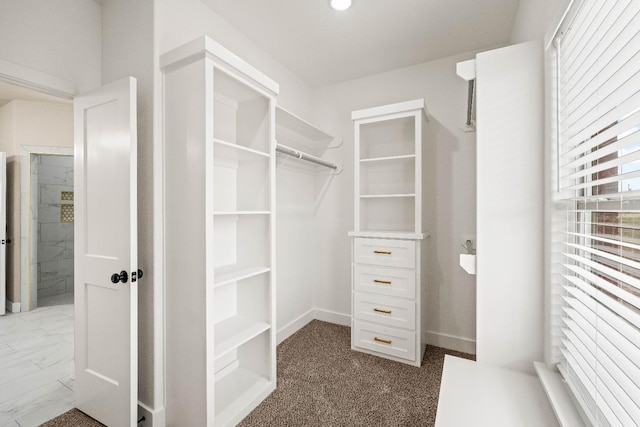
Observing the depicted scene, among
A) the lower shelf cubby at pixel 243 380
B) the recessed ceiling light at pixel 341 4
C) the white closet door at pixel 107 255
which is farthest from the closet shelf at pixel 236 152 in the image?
the lower shelf cubby at pixel 243 380

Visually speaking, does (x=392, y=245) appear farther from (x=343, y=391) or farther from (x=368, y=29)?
(x=368, y=29)

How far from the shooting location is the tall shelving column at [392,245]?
93.7 inches

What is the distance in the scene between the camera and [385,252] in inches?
97.3

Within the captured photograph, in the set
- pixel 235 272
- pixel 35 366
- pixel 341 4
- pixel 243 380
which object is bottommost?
pixel 35 366

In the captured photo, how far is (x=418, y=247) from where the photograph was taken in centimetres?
234

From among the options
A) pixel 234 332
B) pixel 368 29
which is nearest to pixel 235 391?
pixel 234 332

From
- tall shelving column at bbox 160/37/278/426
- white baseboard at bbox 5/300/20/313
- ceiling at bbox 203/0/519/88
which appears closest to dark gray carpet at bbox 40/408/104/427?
tall shelving column at bbox 160/37/278/426

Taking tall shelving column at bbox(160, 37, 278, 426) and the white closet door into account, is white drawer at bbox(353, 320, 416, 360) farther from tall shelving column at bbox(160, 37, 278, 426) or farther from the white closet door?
the white closet door

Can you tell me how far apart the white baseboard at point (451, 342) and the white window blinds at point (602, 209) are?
1.74m

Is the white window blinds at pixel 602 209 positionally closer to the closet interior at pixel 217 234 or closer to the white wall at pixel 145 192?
the closet interior at pixel 217 234

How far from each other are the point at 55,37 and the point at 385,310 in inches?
116

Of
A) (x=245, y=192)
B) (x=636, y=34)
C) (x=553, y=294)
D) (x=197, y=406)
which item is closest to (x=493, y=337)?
(x=553, y=294)

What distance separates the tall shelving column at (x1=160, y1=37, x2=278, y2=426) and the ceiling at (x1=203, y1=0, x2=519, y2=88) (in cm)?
63

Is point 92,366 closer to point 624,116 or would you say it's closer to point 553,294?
point 553,294
